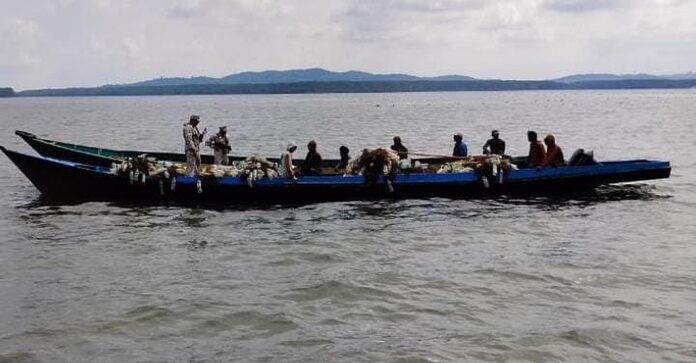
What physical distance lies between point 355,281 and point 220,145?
1095 cm

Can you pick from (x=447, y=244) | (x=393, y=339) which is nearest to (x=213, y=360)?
(x=393, y=339)

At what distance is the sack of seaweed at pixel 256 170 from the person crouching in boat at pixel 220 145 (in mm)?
2711

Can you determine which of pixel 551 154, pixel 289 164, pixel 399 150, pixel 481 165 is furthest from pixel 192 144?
pixel 551 154

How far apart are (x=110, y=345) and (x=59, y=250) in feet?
20.6

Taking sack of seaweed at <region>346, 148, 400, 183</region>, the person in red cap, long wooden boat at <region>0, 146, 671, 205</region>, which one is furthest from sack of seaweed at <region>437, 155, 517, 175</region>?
sack of seaweed at <region>346, 148, 400, 183</region>

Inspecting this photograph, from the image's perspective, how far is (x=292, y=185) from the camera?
19625 millimetres

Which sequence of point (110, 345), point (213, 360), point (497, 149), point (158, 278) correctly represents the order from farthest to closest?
point (497, 149), point (158, 278), point (110, 345), point (213, 360)

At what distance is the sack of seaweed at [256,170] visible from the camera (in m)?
19.5

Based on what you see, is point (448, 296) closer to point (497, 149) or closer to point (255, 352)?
point (255, 352)

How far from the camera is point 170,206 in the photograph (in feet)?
65.4

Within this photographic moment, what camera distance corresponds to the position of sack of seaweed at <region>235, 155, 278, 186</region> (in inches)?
767

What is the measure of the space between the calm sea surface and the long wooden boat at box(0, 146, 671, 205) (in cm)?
38

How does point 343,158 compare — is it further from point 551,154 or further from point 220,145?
point 551,154

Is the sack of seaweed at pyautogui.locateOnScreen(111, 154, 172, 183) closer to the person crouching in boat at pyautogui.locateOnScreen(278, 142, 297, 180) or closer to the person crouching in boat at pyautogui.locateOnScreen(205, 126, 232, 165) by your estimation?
the person crouching in boat at pyautogui.locateOnScreen(205, 126, 232, 165)
